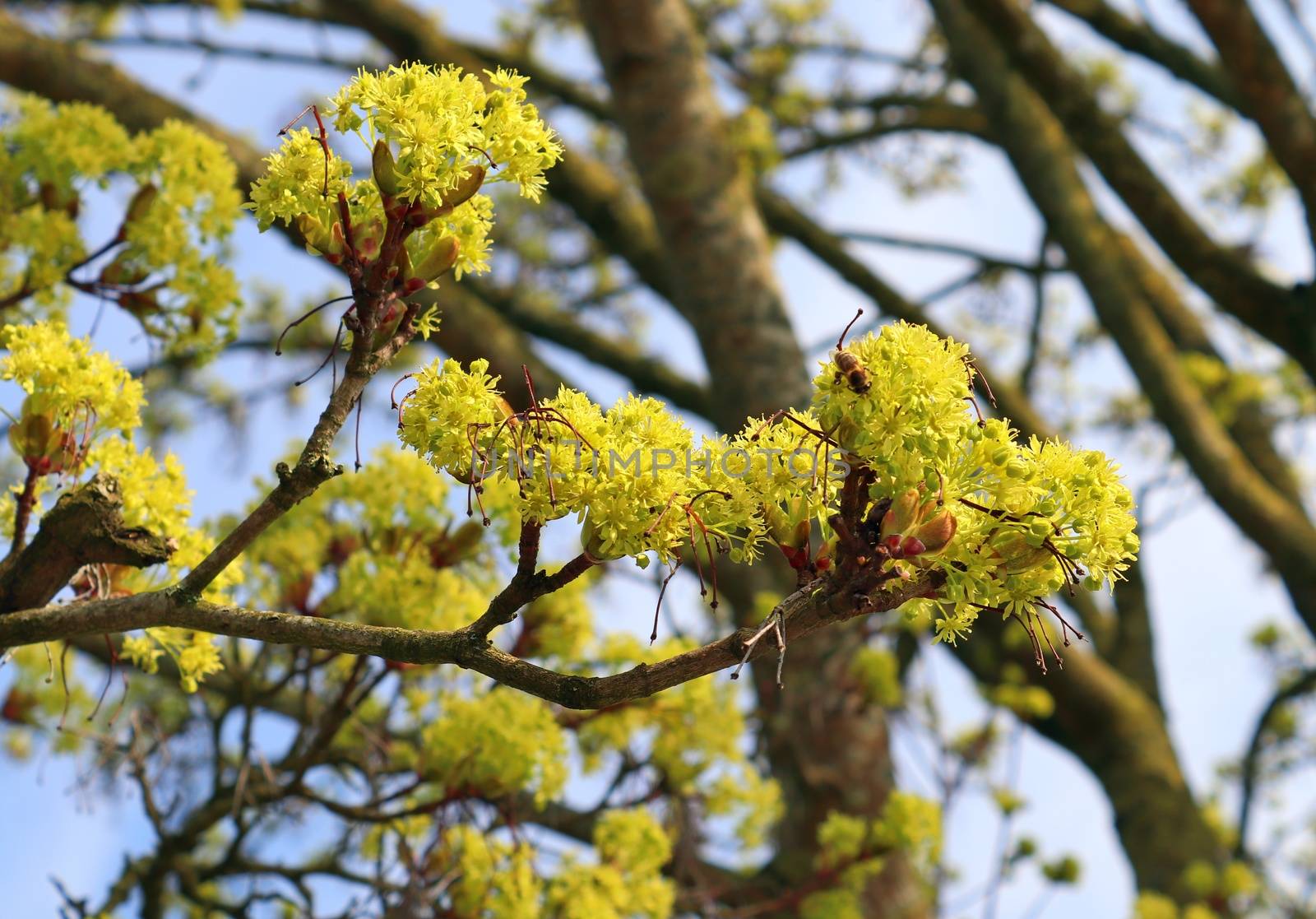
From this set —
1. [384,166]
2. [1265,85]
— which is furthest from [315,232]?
[1265,85]

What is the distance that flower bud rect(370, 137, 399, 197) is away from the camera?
176cm

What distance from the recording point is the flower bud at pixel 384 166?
1.76m

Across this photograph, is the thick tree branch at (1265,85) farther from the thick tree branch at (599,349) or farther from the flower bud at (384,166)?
the flower bud at (384,166)

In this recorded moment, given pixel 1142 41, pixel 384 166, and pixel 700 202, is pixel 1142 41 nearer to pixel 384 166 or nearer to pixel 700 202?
pixel 700 202

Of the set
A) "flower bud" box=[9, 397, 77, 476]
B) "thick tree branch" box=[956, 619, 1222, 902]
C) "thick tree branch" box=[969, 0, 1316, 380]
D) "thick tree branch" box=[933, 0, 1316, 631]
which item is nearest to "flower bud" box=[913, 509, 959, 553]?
"flower bud" box=[9, 397, 77, 476]

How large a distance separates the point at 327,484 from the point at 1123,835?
16.6 ft

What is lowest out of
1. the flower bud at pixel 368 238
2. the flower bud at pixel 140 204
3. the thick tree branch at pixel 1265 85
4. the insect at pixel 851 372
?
the insect at pixel 851 372

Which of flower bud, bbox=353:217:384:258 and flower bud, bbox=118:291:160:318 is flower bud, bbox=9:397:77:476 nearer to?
flower bud, bbox=353:217:384:258

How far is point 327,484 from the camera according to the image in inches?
135

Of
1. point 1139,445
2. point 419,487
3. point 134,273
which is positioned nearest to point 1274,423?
point 1139,445

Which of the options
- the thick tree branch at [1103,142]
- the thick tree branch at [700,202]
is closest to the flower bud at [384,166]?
the thick tree branch at [700,202]

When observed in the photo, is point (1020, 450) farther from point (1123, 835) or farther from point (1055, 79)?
point (1123, 835)

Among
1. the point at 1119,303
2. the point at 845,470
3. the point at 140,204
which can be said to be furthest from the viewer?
the point at 1119,303

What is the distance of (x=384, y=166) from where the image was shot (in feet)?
5.81
